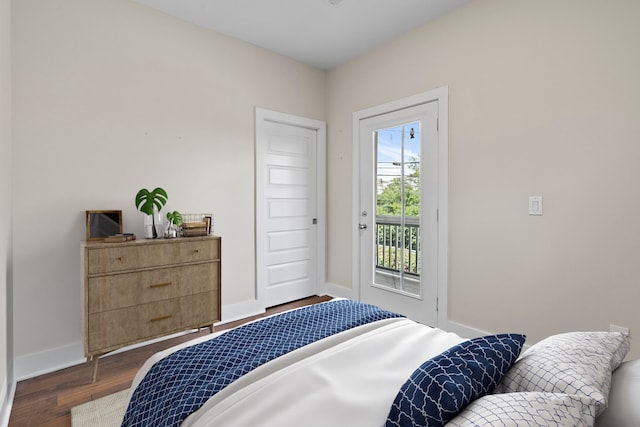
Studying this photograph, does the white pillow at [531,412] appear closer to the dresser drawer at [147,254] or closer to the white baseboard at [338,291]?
the dresser drawer at [147,254]

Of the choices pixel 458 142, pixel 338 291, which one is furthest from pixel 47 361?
pixel 458 142

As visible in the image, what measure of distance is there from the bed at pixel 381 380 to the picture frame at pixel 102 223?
1.47 metres

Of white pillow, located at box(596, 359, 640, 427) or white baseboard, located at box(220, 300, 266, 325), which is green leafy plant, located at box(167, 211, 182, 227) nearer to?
white baseboard, located at box(220, 300, 266, 325)

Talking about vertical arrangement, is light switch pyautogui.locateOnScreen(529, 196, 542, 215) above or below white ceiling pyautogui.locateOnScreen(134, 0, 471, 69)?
below

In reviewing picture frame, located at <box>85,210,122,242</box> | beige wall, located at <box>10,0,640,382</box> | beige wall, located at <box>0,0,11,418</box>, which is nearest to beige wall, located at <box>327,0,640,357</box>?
beige wall, located at <box>10,0,640,382</box>

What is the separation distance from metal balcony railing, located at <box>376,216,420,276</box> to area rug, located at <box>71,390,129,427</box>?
2369 millimetres

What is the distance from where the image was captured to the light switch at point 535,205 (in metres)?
2.27

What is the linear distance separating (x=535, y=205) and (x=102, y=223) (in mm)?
3090

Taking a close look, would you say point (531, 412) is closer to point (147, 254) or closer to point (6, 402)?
point (147, 254)

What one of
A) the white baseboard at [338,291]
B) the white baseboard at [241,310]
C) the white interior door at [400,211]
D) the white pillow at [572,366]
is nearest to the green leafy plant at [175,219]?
the white baseboard at [241,310]

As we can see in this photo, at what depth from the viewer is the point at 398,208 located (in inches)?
126

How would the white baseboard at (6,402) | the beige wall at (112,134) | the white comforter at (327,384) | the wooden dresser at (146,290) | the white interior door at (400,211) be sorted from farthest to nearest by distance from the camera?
the white interior door at (400,211)
the beige wall at (112,134)
the wooden dresser at (146,290)
the white baseboard at (6,402)
the white comforter at (327,384)

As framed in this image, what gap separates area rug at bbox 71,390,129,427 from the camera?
1.71 meters

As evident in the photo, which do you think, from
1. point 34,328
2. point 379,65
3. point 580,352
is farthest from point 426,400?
point 379,65
